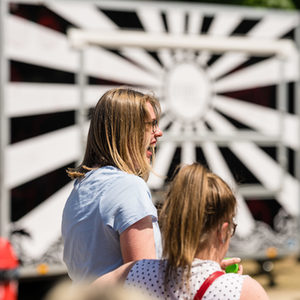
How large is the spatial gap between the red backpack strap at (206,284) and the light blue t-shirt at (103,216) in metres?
0.19

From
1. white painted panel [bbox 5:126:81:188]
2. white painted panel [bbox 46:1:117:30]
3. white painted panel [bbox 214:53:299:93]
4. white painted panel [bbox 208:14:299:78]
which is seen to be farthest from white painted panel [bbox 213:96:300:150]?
white painted panel [bbox 5:126:81:188]

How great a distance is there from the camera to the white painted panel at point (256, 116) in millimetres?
4988

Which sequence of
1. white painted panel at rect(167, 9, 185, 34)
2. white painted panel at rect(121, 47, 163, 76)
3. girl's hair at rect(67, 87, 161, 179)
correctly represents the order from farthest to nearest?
white painted panel at rect(167, 9, 185, 34), white painted panel at rect(121, 47, 163, 76), girl's hair at rect(67, 87, 161, 179)

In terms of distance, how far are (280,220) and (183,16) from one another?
185 centimetres

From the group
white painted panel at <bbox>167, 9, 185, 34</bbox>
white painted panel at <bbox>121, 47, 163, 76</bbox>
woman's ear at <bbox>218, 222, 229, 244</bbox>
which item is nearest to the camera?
woman's ear at <bbox>218, 222, 229, 244</bbox>

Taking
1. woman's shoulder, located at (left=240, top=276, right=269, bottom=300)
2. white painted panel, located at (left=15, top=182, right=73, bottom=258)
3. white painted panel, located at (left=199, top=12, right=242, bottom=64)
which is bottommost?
white painted panel, located at (left=15, top=182, right=73, bottom=258)

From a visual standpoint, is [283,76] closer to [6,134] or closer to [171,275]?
[6,134]

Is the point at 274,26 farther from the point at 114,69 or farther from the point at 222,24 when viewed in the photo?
the point at 114,69

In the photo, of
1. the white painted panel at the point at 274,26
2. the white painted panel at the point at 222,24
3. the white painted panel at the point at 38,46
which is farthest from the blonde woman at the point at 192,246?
the white painted panel at the point at 274,26

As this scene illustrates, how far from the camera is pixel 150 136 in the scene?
1.63m

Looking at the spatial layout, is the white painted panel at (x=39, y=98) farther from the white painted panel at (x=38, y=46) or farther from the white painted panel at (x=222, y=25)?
the white painted panel at (x=222, y=25)

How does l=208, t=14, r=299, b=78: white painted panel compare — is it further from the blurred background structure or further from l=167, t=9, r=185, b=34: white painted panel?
l=167, t=9, r=185, b=34: white painted panel

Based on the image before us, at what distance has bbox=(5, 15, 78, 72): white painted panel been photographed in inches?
174

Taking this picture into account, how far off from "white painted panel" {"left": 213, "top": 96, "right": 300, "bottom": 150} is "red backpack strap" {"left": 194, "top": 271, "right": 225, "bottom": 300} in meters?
3.64
